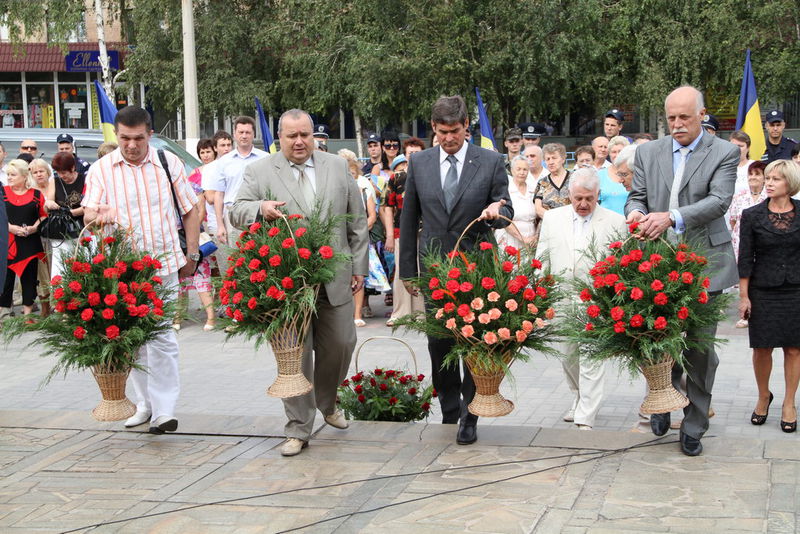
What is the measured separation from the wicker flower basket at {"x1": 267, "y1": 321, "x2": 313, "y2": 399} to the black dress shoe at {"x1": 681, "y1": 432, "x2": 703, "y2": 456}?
81.3 inches

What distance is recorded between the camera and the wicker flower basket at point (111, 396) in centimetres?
607

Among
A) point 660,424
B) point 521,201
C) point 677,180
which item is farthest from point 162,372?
point 521,201

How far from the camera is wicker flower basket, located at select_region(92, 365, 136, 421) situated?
239 inches

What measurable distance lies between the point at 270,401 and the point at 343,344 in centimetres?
216

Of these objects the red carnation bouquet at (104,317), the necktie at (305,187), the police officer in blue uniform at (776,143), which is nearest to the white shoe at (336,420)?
the red carnation bouquet at (104,317)

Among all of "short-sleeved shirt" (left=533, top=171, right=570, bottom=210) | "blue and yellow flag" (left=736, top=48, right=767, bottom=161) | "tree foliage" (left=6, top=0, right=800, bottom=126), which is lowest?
"short-sleeved shirt" (left=533, top=171, right=570, bottom=210)

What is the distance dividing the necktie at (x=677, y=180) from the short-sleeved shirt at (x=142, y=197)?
2986 mm

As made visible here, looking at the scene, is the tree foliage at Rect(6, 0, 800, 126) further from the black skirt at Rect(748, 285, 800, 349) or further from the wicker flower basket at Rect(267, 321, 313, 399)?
the wicker flower basket at Rect(267, 321, 313, 399)

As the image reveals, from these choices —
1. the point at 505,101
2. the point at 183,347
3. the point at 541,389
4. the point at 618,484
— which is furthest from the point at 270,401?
the point at 505,101

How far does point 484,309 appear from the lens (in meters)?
5.69

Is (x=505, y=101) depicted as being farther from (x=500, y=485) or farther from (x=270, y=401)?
(x=500, y=485)

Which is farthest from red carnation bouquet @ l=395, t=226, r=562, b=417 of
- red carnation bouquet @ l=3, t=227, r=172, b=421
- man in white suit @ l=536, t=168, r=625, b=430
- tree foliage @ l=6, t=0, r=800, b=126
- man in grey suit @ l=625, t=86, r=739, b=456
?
tree foliage @ l=6, t=0, r=800, b=126

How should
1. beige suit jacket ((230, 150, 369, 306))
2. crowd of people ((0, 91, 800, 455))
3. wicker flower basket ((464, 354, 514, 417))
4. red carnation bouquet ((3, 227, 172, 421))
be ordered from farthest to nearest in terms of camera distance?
beige suit jacket ((230, 150, 369, 306)) → crowd of people ((0, 91, 800, 455)) → red carnation bouquet ((3, 227, 172, 421)) → wicker flower basket ((464, 354, 514, 417))

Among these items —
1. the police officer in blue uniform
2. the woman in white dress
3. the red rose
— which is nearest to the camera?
the red rose
